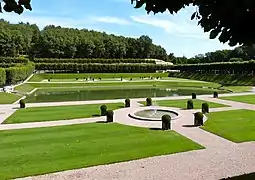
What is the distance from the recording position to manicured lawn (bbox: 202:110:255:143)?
1714cm

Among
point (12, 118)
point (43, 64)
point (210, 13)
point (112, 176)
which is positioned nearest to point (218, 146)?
point (112, 176)

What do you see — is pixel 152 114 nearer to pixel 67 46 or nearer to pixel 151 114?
pixel 151 114

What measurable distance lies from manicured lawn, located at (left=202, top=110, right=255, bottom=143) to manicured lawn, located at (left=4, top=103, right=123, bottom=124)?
8741mm

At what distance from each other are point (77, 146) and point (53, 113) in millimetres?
9993

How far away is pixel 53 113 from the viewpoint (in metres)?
24.2

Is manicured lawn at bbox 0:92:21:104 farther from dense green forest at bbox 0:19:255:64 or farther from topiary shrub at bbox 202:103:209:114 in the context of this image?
dense green forest at bbox 0:19:255:64

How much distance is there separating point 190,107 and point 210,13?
2261 centimetres

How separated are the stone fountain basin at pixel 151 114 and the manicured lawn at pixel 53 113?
3.06 m

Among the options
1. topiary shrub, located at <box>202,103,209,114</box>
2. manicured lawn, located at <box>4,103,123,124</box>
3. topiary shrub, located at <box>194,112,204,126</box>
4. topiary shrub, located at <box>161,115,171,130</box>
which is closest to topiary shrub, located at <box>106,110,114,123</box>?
manicured lawn, located at <box>4,103,123,124</box>

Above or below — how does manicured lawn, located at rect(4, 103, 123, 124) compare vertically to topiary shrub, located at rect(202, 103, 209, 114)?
below

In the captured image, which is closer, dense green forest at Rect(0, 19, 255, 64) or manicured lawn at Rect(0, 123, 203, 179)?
manicured lawn at Rect(0, 123, 203, 179)

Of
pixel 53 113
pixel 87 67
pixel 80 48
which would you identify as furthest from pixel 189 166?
pixel 80 48

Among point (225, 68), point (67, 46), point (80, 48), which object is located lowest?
point (225, 68)

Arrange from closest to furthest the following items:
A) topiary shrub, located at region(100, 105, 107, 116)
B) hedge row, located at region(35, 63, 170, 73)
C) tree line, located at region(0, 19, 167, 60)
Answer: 1. topiary shrub, located at region(100, 105, 107, 116)
2. hedge row, located at region(35, 63, 170, 73)
3. tree line, located at region(0, 19, 167, 60)
